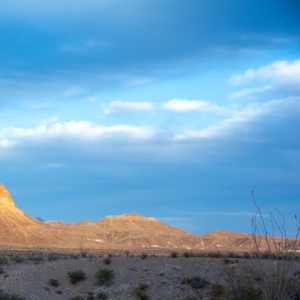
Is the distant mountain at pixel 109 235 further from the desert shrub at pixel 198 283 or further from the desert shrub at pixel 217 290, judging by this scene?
the desert shrub at pixel 217 290

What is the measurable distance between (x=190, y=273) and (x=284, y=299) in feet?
76.8

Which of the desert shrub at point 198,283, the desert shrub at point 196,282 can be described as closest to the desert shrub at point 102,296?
the desert shrub at point 196,282

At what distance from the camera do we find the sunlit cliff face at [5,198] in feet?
482

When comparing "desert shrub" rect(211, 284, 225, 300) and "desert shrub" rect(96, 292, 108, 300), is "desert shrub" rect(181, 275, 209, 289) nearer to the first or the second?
"desert shrub" rect(211, 284, 225, 300)

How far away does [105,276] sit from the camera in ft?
143

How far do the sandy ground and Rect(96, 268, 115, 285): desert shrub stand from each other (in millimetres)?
305

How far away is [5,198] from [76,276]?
107766 mm

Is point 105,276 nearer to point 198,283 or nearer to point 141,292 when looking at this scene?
point 141,292

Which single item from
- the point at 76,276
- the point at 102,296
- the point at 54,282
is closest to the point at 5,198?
the point at 76,276

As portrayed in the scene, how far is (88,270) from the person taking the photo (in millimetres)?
45812

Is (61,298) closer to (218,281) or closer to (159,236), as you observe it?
(218,281)

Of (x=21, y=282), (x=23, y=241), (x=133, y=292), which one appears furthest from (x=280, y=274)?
(x=23, y=241)

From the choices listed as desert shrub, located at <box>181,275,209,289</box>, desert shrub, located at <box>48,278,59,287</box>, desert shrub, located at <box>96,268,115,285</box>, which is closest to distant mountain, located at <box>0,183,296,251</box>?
desert shrub, located at <box>96,268,115,285</box>

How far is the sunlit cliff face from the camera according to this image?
14688 centimetres
